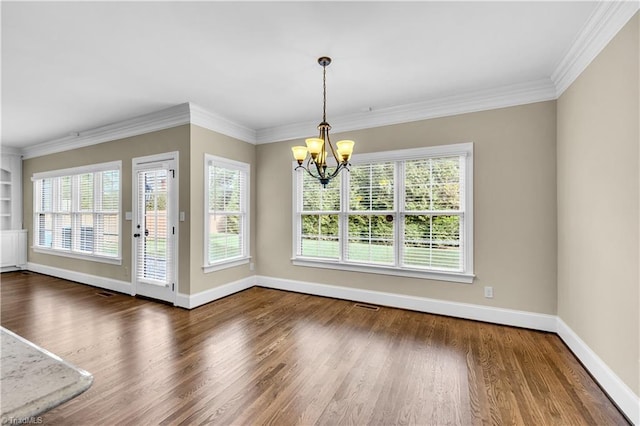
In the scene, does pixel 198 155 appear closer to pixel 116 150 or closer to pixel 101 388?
pixel 116 150

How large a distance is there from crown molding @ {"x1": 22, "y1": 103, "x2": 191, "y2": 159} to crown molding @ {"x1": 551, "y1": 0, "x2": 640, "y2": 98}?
4145 millimetres

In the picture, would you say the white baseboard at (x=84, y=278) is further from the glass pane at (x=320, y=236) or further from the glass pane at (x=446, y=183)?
the glass pane at (x=446, y=183)

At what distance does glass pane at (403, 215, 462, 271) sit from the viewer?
12.3 ft

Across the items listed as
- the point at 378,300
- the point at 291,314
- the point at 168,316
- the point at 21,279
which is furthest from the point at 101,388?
the point at 21,279

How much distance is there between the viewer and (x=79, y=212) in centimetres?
556

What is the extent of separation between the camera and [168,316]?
3760 millimetres

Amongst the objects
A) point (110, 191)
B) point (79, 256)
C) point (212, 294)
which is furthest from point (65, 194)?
point (212, 294)

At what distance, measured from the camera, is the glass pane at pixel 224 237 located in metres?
4.45

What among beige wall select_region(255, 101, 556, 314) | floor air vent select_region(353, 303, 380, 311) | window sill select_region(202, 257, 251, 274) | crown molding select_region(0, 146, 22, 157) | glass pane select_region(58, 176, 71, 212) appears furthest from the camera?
crown molding select_region(0, 146, 22, 157)

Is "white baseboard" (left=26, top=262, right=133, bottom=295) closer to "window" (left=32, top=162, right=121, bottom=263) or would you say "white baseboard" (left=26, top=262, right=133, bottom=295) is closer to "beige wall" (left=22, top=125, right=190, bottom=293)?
"beige wall" (left=22, top=125, right=190, bottom=293)

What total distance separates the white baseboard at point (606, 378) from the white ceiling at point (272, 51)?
2.58 m

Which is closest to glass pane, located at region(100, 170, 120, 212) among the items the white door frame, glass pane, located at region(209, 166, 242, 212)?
the white door frame

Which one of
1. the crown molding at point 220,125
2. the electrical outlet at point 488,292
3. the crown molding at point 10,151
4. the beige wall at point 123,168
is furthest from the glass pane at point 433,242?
the crown molding at point 10,151

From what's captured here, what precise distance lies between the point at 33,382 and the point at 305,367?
211 centimetres
